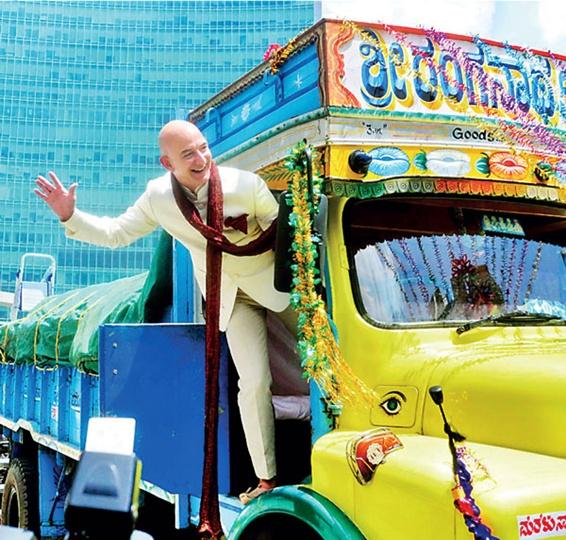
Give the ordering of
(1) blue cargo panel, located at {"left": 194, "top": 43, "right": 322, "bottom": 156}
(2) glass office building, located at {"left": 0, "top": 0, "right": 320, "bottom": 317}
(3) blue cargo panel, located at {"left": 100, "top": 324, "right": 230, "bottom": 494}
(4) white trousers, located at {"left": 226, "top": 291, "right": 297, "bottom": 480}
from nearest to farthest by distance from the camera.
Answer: (1) blue cargo panel, located at {"left": 194, "top": 43, "right": 322, "bottom": 156} → (4) white trousers, located at {"left": 226, "top": 291, "right": 297, "bottom": 480} → (3) blue cargo panel, located at {"left": 100, "top": 324, "right": 230, "bottom": 494} → (2) glass office building, located at {"left": 0, "top": 0, "right": 320, "bottom": 317}

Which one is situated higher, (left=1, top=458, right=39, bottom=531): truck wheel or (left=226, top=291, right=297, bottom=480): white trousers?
(left=226, top=291, right=297, bottom=480): white trousers

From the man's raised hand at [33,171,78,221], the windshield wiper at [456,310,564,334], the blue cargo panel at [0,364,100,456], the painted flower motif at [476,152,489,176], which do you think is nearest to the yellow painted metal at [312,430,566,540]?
the windshield wiper at [456,310,564,334]

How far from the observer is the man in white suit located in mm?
3178

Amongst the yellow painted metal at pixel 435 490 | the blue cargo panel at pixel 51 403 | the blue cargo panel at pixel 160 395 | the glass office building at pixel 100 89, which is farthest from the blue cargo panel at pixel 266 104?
the glass office building at pixel 100 89

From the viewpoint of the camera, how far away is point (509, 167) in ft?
10.4

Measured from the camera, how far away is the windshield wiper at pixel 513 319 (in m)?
2.84

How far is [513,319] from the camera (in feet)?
9.60

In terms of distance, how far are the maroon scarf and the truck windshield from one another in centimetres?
46

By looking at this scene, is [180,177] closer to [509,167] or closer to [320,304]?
[320,304]

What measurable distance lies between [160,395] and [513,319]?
1.66 m

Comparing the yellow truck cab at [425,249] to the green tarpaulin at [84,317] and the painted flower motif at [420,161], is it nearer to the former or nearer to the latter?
the painted flower motif at [420,161]

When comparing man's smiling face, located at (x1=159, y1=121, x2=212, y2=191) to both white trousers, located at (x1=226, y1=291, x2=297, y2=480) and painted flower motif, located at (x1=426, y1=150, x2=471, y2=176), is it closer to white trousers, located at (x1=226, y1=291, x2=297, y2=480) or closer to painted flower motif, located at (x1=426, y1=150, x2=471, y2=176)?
white trousers, located at (x1=226, y1=291, x2=297, y2=480)

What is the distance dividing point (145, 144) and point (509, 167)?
1740 inches

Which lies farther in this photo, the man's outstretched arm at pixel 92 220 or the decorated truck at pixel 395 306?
the man's outstretched arm at pixel 92 220
